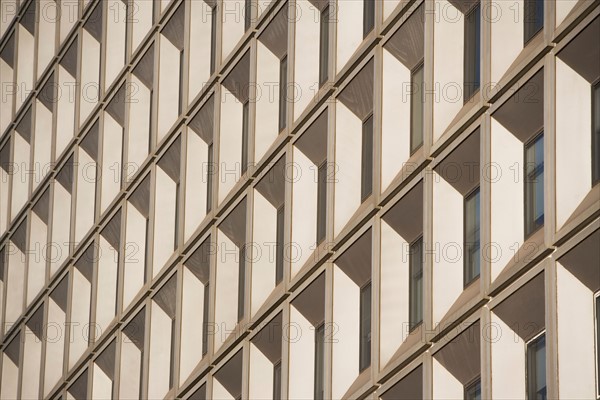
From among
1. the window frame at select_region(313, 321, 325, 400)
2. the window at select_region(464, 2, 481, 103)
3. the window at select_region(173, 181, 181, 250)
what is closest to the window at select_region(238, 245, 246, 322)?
the window frame at select_region(313, 321, 325, 400)

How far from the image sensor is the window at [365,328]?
30438 mm

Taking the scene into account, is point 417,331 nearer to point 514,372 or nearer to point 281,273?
point 514,372

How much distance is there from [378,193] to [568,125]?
6.10 m

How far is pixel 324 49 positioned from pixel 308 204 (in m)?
3.12

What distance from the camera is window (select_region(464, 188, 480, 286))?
27297 mm

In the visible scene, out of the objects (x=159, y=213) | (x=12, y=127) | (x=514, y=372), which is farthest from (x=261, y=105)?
(x=12, y=127)

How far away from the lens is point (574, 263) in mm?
23859

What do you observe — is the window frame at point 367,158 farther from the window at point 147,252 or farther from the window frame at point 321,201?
the window at point 147,252

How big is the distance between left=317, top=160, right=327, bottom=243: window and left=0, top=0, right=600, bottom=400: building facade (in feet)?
0.17

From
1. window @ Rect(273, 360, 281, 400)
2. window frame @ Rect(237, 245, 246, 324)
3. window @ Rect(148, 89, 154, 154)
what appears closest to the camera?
window @ Rect(273, 360, 281, 400)

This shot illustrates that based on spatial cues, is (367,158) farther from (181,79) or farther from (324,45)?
(181,79)

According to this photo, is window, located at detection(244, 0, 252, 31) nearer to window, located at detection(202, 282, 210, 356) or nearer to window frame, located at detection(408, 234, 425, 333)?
window, located at detection(202, 282, 210, 356)

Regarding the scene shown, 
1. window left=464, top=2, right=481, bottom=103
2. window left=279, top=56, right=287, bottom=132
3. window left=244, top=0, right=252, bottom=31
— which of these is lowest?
window left=464, top=2, right=481, bottom=103

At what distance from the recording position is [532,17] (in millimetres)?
26375
